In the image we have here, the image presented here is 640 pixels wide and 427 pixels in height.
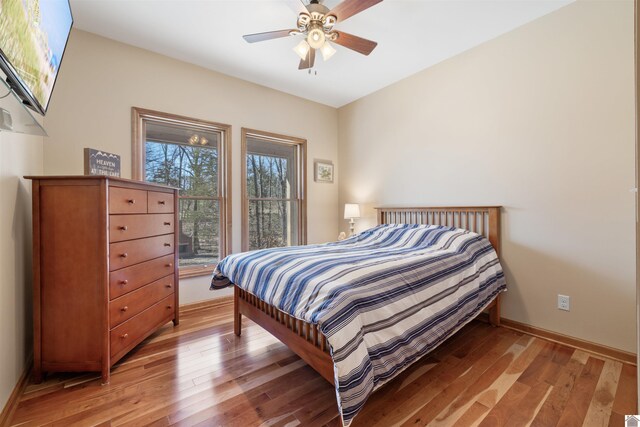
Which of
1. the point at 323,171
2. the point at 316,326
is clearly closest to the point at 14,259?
the point at 316,326

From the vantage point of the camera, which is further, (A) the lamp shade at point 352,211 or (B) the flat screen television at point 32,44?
(A) the lamp shade at point 352,211

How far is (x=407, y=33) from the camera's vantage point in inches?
96.0

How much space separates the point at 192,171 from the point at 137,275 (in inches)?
56.6

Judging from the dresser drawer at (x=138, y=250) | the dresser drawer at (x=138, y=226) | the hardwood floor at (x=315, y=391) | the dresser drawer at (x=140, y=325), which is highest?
the dresser drawer at (x=138, y=226)

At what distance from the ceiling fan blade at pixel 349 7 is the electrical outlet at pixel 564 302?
103 inches

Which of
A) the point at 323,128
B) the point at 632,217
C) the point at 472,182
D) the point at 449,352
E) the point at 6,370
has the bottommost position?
the point at 449,352

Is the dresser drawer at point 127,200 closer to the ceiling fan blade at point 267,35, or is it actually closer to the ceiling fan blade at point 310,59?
the ceiling fan blade at point 267,35

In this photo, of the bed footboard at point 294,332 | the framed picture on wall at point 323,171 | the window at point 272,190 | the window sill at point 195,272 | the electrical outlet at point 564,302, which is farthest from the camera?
the framed picture on wall at point 323,171

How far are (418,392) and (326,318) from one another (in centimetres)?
90

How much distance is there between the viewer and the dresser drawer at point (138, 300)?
69.1 inches

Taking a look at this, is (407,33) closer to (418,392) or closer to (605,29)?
(605,29)

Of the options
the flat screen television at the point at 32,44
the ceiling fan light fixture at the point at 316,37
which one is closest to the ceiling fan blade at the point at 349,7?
the ceiling fan light fixture at the point at 316,37

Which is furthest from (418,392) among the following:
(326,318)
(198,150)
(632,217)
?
(198,150)

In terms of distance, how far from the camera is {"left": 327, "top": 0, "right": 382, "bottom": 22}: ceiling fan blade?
1706 millimetres
